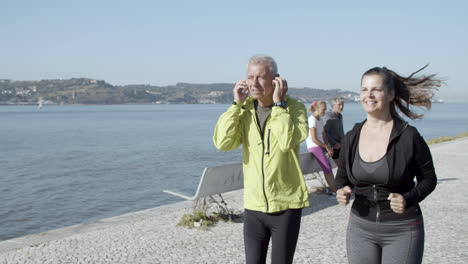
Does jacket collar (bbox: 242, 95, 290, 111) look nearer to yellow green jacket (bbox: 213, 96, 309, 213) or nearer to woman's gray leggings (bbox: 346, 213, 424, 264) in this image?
yellow green jacket (bbox: 213, 96, 309, 213)

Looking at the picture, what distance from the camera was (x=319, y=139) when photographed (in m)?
8.84

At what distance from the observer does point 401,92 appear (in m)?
3.07

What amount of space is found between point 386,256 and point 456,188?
8.35 m

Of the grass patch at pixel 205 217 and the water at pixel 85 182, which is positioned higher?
the grass patch at pixel 205 217

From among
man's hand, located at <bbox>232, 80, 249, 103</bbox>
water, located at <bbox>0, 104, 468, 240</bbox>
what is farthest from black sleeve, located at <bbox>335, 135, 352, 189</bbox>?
water, located at <bbox>0, 104, 468, 240</bbox>

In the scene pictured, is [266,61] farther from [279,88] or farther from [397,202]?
[397,202]

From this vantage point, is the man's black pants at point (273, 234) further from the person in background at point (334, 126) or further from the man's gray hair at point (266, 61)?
the person in background at point (334, 126)

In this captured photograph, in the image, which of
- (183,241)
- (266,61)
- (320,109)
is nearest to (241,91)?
(266,61)

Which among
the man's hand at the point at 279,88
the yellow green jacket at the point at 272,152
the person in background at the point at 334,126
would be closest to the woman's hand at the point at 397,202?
the yellow green jacket at the point at 272,152

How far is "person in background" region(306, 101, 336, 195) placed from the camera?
8.73 meters

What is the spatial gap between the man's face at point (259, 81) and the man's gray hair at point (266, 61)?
2 centimetres

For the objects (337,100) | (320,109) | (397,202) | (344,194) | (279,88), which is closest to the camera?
(397,202)

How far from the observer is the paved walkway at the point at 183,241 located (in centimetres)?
566

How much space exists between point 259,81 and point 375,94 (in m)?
0.76
